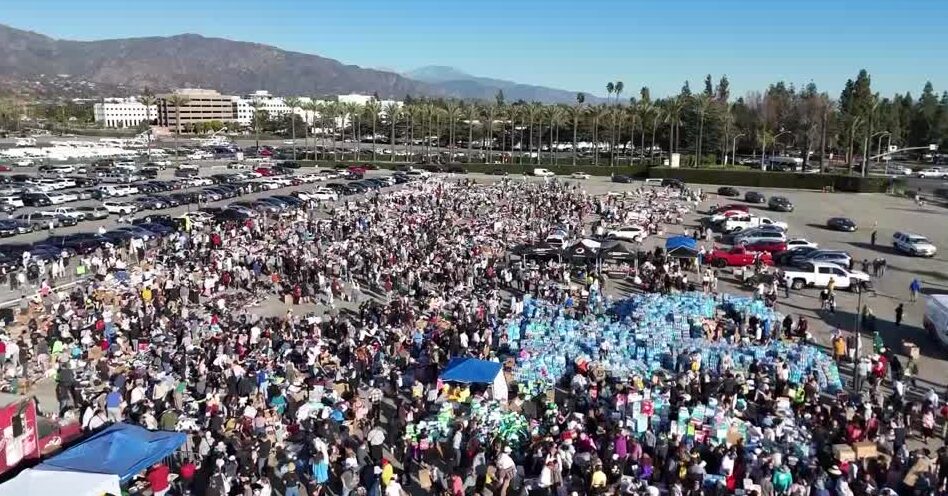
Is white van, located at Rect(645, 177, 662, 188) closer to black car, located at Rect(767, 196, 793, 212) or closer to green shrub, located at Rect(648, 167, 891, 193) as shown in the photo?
green shrub, located at Rect(648, 167, 891, 193)

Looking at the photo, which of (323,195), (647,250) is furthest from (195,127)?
(647,250)

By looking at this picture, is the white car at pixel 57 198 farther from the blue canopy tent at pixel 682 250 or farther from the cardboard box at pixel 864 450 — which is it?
the cardboard box at pixel 864 450

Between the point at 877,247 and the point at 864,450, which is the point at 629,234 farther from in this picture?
the point at 864,450

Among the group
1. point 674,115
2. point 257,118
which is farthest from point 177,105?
point 674,115

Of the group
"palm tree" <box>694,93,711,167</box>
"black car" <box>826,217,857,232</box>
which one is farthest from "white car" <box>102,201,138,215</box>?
"palm tree" <box>694,93,711,167</box>

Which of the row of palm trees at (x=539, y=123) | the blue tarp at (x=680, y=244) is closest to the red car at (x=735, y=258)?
the blue tarp at (x=680, y=244)

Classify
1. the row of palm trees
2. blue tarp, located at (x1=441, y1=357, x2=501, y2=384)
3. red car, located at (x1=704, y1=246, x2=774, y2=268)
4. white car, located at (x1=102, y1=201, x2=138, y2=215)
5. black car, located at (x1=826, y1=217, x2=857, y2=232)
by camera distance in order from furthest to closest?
the row of palm trees
white car, located at (x1=102, y1=201, x2=138, y2=215)
black car, located at (x1=826, y1=217, x2=857, y2=232)
red car, located at (x1=704, y1=246, x2=774, y2=268)
blue tarp, located at (x1=441, y1=357, x2=501, y2=384)
